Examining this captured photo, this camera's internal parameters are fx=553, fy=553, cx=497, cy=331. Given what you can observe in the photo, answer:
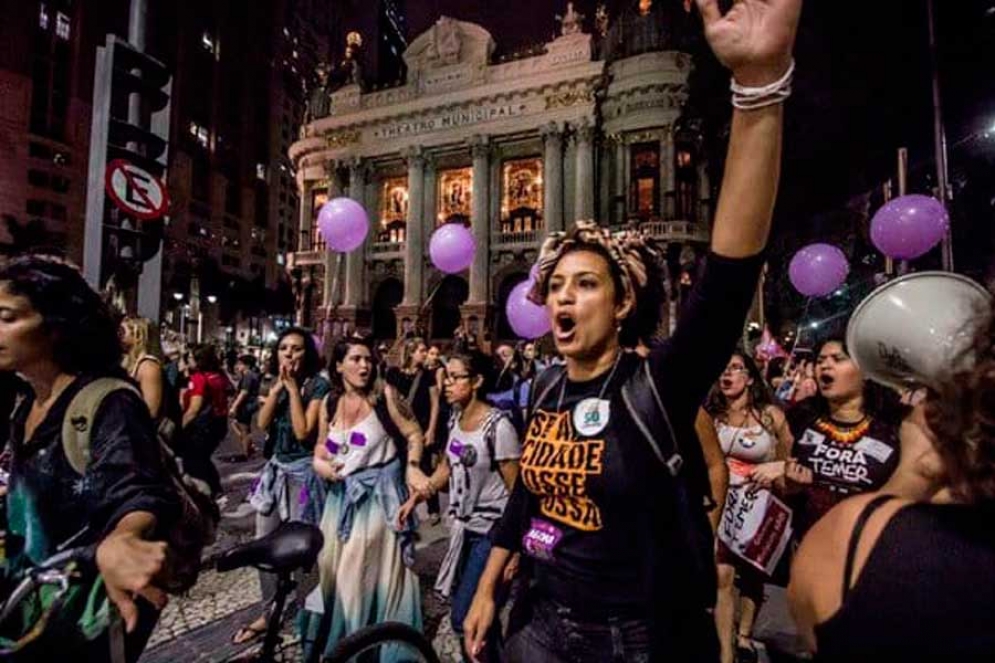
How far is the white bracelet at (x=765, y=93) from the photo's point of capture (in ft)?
3.92

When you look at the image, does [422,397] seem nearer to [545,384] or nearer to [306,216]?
[545,384]

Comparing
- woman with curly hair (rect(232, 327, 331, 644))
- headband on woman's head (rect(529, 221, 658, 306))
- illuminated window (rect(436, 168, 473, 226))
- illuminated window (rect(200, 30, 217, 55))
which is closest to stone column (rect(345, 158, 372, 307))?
illuminated window (rect(436, 168, 473, 226))

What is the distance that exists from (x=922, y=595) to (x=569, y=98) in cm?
2959

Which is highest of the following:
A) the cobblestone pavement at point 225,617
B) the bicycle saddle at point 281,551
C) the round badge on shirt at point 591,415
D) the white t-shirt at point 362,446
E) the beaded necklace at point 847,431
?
the round badge on shirt at point 591,415

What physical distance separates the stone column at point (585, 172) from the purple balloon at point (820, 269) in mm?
17364

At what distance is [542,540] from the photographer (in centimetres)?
171

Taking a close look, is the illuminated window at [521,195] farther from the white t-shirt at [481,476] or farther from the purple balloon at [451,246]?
the white t-shirt at [481,476]

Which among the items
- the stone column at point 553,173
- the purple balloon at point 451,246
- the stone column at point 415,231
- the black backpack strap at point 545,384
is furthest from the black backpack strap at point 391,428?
the stone column at point 415,231

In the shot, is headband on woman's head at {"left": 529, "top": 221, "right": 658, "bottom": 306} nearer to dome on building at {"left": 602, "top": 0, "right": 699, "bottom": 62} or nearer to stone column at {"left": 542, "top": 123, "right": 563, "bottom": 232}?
stone column at {"left": 542, "top": 123, "right": 563, "bottom": 232}

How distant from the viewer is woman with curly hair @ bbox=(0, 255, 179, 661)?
1446 millimetres

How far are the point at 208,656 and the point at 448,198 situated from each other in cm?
2997

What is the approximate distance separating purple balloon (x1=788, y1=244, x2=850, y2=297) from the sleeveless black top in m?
10.6

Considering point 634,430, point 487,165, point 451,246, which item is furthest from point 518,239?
point 634,430

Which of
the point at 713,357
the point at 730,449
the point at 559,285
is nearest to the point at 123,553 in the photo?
the point at 559,285
